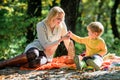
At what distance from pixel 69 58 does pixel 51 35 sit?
0.60 metres

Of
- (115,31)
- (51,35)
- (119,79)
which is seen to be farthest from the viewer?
(115,31)

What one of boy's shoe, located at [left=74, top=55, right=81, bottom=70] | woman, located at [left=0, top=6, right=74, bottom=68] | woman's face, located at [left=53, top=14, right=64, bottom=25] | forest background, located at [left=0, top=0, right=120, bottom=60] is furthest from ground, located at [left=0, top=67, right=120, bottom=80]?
forest background, located at [left=0, top=0, right=120, bottom=60]

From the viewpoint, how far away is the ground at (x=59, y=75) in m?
6.58

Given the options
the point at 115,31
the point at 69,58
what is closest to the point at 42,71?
the point at 69,58

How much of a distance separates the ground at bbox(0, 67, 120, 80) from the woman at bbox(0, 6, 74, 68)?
279mm

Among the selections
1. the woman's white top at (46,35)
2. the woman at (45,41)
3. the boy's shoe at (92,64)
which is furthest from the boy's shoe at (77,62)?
the woman's white top at (46,35)

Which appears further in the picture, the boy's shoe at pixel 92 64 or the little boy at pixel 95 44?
the little boy at pixel 95 44

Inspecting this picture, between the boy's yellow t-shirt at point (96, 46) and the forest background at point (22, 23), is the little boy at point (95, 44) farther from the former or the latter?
the forest background at point (22, 23)

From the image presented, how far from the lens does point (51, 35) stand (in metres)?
7.77

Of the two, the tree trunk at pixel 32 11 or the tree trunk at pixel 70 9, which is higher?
the tree trunk at pixel 32 11

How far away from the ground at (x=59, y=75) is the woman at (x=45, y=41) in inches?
11.0

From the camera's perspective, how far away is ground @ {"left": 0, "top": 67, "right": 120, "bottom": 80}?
658cm

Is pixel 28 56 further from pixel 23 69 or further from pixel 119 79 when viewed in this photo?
pixel 119 79

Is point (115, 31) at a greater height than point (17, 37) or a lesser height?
greater
